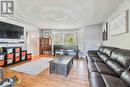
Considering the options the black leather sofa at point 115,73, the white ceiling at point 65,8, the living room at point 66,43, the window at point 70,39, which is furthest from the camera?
the window at point 70,39

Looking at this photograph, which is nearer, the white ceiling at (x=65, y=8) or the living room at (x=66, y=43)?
the living room at (x=66, y=43)

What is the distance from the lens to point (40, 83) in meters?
2.46

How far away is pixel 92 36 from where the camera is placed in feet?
20.3

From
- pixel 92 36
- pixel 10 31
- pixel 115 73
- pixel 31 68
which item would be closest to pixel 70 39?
pixel 92 36

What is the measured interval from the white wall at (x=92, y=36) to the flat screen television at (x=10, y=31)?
4.22 metres

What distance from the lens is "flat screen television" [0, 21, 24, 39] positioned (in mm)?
4174

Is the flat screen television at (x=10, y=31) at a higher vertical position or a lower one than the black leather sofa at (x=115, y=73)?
higher

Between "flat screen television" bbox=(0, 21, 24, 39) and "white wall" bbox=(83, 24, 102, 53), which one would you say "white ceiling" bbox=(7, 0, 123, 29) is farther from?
"white wall" bbox=(83, 24, 102, 53)

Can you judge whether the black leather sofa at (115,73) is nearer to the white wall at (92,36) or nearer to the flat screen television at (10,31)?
the white wall at (92,36)

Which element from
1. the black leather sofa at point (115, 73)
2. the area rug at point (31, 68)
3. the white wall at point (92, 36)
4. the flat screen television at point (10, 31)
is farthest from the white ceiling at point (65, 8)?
the area rug at point (31, 68)

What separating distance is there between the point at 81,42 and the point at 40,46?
3.50 m

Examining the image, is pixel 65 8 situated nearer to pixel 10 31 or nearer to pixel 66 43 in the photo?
pixel 10 31

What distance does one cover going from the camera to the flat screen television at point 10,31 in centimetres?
417

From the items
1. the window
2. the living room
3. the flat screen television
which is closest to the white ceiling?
the living room
